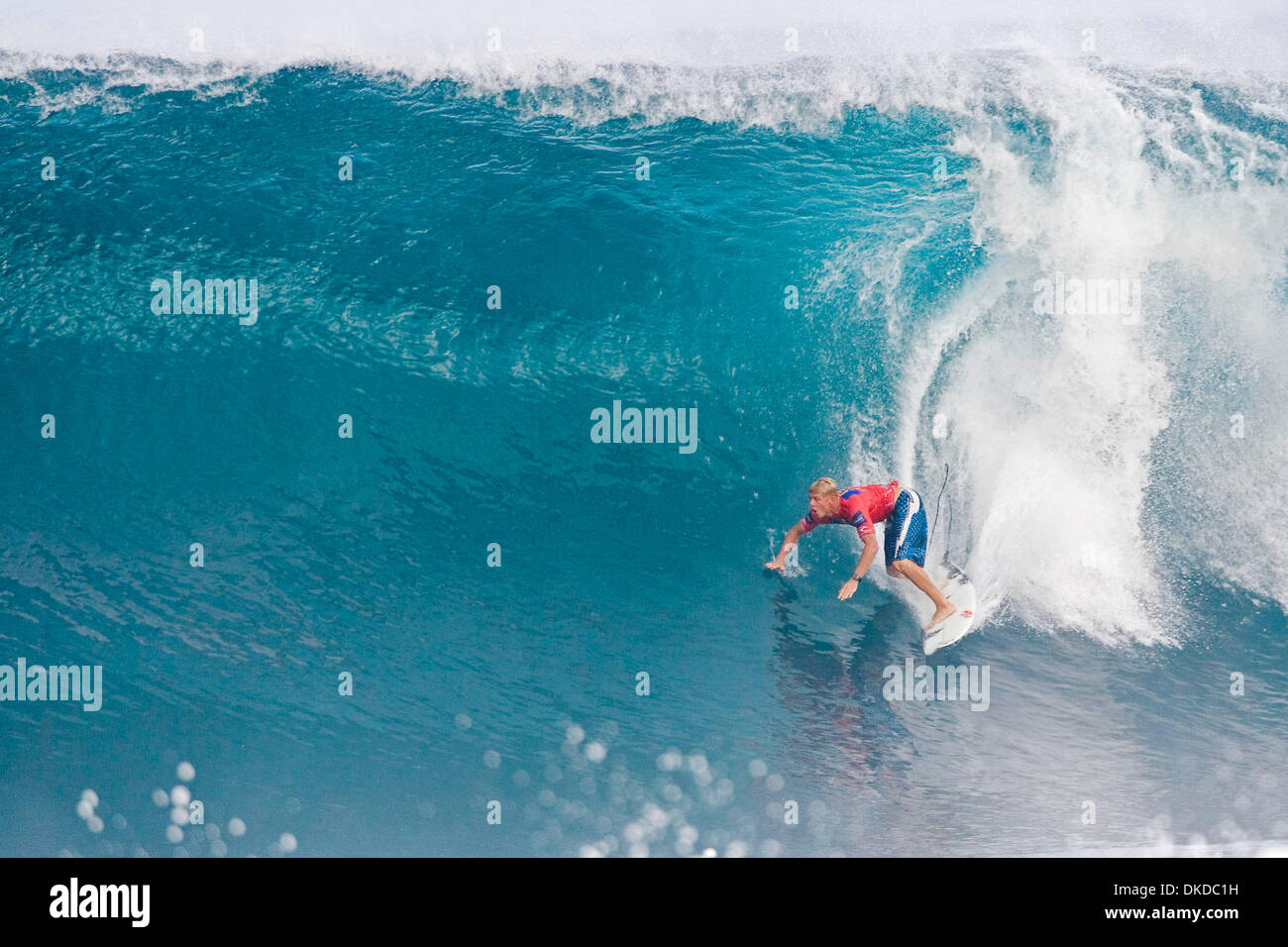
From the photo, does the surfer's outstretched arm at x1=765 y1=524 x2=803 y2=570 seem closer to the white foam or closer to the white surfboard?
the white surfboard

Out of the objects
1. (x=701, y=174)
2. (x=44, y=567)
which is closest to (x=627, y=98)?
(x=701, y=174)

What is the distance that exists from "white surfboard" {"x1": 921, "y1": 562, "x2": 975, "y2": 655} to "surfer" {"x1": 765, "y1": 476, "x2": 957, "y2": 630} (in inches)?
2.0

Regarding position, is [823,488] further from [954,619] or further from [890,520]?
[954,619]

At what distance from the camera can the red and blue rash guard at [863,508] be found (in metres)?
6.40

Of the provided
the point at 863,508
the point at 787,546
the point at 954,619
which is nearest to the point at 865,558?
the point at 863,508

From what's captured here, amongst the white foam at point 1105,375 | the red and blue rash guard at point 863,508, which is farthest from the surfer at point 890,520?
the white foam at point 1105,375

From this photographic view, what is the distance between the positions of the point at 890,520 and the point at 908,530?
0.14 metres

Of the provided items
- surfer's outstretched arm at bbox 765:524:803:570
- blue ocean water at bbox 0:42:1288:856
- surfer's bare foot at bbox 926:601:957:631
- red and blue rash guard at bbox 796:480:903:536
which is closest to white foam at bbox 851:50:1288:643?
blue ocean water at bbox 0:42:1288:856

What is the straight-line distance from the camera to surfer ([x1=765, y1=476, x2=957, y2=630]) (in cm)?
633

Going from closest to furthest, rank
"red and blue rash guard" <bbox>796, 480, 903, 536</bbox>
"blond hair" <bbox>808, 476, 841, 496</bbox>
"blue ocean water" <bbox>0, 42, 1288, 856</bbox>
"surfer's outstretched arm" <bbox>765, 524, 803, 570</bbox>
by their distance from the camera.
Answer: "blue ocean water" <bbox>0, 42, 1288, 856</bbox> → "blond hair" <bbox>808, 476, 841, 496</bbox> → "red and blue rash guard" <bbox>796, 480, 903, 536</bbox> → "surfer's outstretched arm" <bbox>765, 524, 803, 570</bbox>

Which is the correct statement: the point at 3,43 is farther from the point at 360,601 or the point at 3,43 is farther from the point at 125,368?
the point at 360,601

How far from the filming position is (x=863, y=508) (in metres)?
6.45

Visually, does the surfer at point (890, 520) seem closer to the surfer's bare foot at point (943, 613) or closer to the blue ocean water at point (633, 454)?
the surfer's bare foot at point (943, 613)

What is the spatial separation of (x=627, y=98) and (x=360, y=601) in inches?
237
